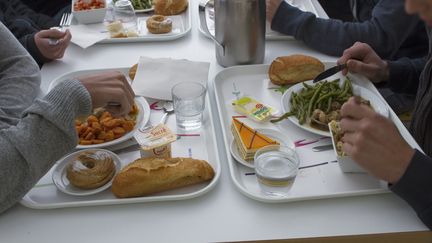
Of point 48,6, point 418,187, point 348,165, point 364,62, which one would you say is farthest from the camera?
point 48,6

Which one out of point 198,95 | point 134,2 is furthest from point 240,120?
point 134,2

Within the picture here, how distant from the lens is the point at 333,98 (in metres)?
1.06

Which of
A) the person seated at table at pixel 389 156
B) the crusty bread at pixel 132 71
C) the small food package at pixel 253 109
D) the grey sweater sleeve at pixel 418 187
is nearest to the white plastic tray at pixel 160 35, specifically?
the crusty bread at pixel 132 71

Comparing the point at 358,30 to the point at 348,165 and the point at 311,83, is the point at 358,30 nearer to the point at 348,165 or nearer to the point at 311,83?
the point at 311,83

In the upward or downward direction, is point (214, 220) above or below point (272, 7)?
below

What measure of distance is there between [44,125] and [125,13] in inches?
32.9

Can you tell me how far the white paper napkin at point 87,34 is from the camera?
1.35 metres

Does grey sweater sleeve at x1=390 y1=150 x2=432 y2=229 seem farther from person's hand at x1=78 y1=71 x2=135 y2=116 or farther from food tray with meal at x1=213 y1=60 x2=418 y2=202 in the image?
person's hand at x1=78 y1=71 x2=135 y2=116

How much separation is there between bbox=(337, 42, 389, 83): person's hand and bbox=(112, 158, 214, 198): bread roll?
20.2 inches

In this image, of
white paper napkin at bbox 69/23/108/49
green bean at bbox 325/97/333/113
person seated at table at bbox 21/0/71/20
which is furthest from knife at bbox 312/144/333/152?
person seated at table at bbox 21/0/71/20

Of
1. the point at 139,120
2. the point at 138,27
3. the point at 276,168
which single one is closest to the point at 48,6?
the point at 138,27

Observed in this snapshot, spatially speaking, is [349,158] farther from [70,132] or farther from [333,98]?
[70,132]

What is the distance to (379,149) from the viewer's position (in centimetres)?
75

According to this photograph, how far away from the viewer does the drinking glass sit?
1.52 meters
